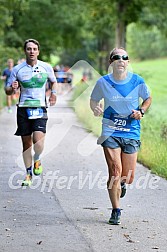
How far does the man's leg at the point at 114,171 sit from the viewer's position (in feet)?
28.3

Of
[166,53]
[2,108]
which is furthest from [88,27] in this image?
[166,53]

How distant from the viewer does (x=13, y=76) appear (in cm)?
1109

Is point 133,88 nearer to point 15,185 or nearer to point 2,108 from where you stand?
point 15,185

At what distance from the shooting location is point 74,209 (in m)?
9.59

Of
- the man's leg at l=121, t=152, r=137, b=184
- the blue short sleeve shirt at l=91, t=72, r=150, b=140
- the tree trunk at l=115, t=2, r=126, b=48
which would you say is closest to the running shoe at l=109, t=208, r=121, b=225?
the man's leg at l=121, t=152, r=137, b=184

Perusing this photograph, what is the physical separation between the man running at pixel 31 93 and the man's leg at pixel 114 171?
109 inches

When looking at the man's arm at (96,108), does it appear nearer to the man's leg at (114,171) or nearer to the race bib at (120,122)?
the race bib at (120,122)

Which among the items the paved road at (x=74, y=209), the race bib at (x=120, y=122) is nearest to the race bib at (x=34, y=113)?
the paved road at (x=74, y=209)

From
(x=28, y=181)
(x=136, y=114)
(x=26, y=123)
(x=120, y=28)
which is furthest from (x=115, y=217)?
(x=120, y=28)

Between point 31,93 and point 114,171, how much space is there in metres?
3.01

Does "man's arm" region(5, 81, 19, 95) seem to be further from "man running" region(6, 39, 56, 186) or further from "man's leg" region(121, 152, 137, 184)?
"man's leg" region(121, 152, 137, 184)

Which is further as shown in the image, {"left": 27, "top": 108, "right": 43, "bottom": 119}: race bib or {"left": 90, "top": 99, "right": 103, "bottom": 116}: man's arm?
{"left": 27, "top": 108, "right": 43, "bottom": 119}: race bib

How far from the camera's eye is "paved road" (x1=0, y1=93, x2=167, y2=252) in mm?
7672

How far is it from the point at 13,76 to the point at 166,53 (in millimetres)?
128526
